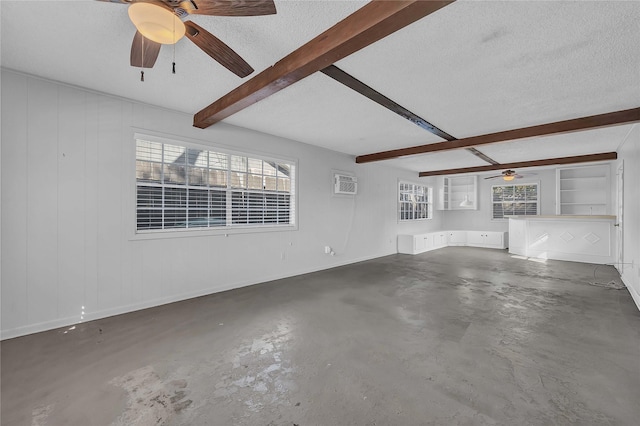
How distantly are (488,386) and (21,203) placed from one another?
4481 mm

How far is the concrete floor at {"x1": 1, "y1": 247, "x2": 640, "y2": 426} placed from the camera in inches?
65.1

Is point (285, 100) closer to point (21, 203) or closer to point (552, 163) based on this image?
point (21, 203)

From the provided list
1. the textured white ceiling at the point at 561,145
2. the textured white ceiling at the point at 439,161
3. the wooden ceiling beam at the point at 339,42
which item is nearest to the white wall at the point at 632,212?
the textured white ceiling at the point at 561,145

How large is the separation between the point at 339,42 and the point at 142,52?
1.41m

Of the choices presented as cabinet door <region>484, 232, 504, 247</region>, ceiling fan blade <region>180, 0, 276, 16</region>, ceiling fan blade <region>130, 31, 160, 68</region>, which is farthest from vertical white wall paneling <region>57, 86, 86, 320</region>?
cabinet door <region>484, 232, 504, 247</region>

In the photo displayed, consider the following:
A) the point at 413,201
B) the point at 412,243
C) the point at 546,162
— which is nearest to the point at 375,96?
the point at 412,243

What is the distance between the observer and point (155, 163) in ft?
11.5

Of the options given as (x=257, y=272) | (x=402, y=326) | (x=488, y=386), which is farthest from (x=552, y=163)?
(x=257, y=272)

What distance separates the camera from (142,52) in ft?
6.21

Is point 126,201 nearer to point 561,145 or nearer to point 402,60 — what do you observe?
point 402,60

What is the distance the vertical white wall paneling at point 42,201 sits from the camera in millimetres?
2711

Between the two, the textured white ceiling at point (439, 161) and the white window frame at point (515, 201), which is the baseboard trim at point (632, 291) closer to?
the textured white ceiling at point (439, 161)

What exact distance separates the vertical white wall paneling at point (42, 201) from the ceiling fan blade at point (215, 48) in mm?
2327

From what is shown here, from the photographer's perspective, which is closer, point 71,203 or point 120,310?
point 71,203
